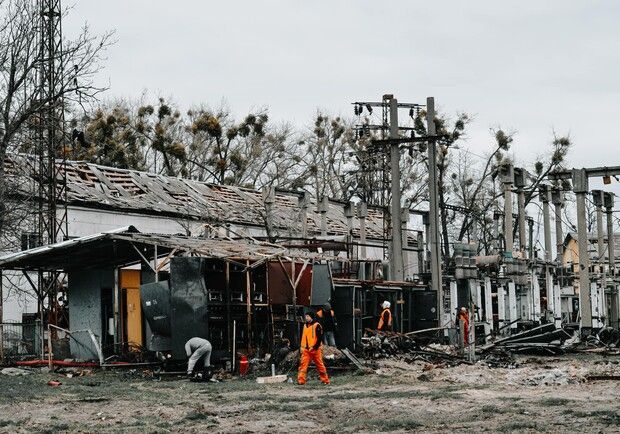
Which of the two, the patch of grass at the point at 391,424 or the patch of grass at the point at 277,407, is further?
the patch of grass at the point at 277,407

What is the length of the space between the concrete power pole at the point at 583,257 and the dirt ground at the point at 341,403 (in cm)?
1481

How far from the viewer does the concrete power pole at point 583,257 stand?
41812mm

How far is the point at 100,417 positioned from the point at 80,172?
1350 inches

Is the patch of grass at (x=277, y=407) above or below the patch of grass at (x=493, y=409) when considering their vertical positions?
above

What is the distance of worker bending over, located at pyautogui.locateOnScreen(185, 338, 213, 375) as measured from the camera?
2598cm

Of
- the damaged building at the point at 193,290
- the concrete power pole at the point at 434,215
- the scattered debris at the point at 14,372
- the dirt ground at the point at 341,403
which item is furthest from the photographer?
the concrete power pole at the point at 434,215

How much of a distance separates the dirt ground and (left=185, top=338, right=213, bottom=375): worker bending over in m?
0.82

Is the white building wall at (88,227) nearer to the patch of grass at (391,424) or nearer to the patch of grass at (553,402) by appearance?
the patch of grass at (553,402)

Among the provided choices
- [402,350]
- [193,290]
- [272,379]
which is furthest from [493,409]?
[402,350]

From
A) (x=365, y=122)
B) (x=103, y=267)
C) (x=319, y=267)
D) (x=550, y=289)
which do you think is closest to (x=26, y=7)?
(x=103, y=267)

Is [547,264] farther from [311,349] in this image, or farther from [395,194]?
[311,349]

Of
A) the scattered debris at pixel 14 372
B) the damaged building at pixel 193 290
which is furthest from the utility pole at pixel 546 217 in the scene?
the scattered debris at pixel 14 372

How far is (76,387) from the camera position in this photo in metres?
24.1

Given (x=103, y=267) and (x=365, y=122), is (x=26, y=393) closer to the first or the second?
(x=103, y=267)
